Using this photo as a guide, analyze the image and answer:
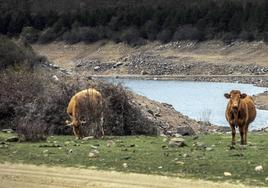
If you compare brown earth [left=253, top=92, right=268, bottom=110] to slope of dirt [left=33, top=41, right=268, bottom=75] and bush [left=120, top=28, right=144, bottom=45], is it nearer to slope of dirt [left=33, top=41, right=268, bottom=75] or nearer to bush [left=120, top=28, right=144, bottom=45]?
slope of dirt [left=33, top=41, right=268, bottom=75]

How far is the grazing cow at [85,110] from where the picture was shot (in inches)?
943

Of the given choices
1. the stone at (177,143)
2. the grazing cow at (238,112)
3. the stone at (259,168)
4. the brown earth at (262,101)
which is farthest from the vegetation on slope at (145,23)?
the stone at (259,168)

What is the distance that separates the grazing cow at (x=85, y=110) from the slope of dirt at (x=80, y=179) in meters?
7.41

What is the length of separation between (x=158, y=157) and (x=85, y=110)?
7.40 metres

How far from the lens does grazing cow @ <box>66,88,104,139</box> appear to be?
2395cm

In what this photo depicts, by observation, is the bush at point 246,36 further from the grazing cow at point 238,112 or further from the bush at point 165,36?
the grazing cow at point 238,112

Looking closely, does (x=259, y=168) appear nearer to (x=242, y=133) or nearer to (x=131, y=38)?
(x=242, y=133)

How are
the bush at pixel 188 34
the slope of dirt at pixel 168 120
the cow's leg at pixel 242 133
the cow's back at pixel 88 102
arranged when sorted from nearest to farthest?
the cow's leg at pixel 242 133
the cow's back at pixel 88 102
the slope of dirt at pixel 168 120
the bush at pixel 188 34

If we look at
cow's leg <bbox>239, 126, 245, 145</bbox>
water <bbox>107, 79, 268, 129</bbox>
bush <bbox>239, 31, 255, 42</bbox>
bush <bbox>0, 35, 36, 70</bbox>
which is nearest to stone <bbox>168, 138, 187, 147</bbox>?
cow's leg <bbox>239, 126, 245, 145</bbox>

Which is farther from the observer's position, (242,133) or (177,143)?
(177,143)

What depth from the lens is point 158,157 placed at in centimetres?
1738

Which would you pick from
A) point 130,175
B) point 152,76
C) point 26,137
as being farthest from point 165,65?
point 130,175

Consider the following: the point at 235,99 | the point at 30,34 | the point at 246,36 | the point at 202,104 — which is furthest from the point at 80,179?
the point at 30,34

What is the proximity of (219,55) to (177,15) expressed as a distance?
71.1ft
